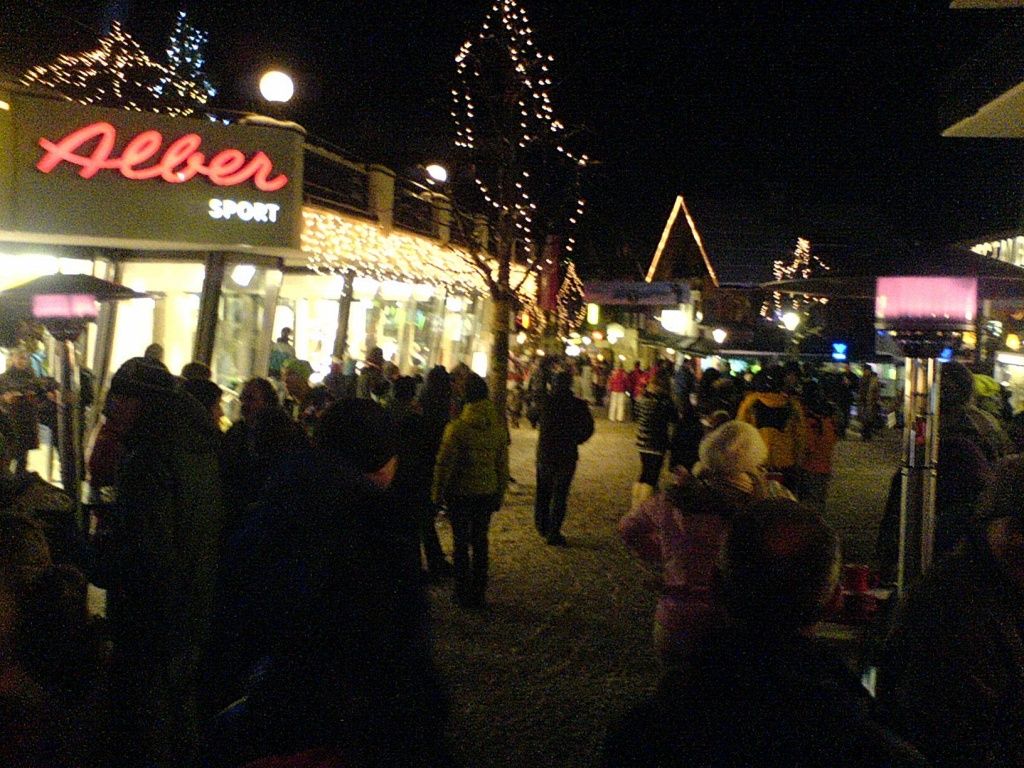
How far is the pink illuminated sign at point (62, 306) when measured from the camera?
795 cm

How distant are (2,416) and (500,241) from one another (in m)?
8.67

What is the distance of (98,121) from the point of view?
1128 centimetres

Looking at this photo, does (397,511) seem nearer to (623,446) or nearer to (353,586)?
(353,586)

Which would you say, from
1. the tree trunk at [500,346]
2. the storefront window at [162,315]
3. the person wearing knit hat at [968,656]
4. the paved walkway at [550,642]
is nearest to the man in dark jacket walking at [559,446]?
the paved walkway at [550,642]

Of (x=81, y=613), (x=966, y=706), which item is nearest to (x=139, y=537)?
(x=81, y=613)

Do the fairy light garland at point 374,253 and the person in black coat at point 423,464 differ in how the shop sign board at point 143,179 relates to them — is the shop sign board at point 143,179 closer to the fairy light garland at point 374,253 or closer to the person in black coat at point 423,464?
the fairy light garland at point 374,253

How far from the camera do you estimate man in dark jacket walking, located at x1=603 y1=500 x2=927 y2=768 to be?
1.73m

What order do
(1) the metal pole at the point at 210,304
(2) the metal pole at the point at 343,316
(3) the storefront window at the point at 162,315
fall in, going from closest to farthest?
(1) the metal pole at the point at 210,304 → (3) the storefront window at the point at 162,315 → (2) the metal pole at the point at 343,316

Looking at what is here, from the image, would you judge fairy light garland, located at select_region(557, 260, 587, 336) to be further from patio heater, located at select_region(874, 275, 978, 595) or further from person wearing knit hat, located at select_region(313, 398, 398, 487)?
person wearing knit hat, located at select_region(313, 398, 398, 487)

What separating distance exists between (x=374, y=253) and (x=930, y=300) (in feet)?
38.7

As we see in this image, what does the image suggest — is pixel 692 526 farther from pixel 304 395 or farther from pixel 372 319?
pixel 372 319

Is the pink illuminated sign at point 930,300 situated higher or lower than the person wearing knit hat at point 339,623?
higher

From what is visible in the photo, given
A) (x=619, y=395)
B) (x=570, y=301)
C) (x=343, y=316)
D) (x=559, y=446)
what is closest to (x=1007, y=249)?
(x=619, y=395)

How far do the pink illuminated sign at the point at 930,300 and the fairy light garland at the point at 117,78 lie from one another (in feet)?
37.8
